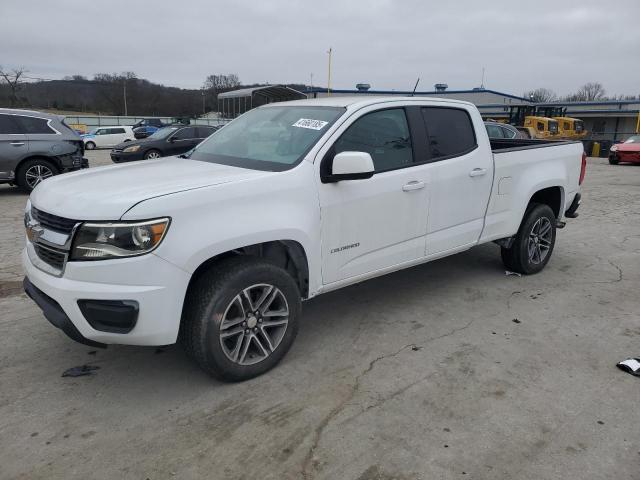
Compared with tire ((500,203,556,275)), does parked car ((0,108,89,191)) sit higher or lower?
higher

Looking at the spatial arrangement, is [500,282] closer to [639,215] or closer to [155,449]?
[155,449]

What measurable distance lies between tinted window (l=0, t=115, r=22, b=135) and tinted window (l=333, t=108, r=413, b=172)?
9336 millimetres

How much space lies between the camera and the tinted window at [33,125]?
34.3 feet

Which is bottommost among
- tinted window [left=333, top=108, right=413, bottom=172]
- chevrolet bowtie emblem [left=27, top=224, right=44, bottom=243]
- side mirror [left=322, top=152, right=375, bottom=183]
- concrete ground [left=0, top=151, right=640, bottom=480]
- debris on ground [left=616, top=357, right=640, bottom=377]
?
concrete ground [left=0, top=151, right=640, bottom=480]

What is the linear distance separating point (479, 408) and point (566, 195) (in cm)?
359

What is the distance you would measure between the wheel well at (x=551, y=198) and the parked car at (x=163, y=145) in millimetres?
11638

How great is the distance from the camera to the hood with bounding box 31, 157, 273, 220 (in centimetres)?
277

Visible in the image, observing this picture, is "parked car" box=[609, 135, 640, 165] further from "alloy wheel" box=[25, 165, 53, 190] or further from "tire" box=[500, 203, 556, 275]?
"alloy wheel" box=[25, 165, 53, 190]

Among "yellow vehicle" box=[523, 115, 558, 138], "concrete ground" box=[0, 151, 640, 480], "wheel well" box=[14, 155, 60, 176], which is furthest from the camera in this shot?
"yellow vehicle" box=[523, 115, 558, 138]

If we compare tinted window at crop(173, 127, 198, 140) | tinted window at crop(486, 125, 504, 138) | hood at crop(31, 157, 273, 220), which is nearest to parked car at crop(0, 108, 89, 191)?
tinted window at crop(173, 127, 198, 140)

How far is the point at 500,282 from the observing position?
531 cm

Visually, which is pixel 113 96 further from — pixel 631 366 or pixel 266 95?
pixel 631 366

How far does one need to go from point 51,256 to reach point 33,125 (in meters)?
9.15

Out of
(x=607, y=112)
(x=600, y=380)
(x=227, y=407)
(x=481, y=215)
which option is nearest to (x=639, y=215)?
(x=481, y=215)
